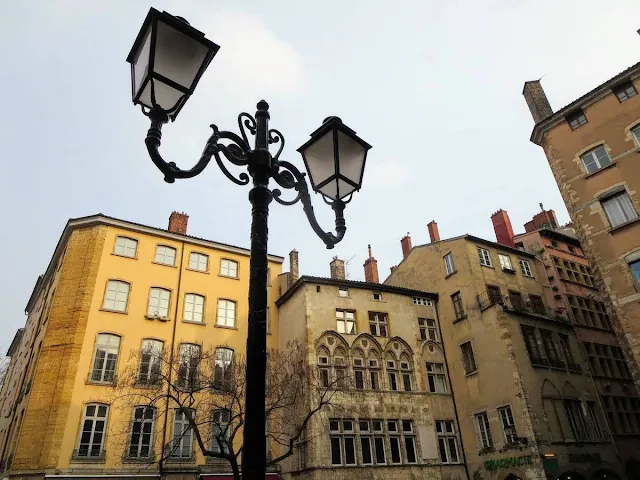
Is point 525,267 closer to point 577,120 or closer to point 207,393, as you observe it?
point 577,120

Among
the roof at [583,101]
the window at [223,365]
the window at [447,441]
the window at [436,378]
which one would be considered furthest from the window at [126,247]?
the roof at [583,101]

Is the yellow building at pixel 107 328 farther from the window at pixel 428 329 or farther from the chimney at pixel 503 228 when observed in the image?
the chimney at pixel 503 228

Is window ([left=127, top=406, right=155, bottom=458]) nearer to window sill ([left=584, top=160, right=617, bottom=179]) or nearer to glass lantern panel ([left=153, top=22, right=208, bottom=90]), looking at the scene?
glass lantern panel ([left=153, top=22, right=208, bottom=90])

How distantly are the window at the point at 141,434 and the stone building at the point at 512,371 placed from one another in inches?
675

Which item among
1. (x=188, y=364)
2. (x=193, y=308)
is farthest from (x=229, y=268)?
(x=188, y=364)

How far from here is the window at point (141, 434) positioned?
20969 millimetres

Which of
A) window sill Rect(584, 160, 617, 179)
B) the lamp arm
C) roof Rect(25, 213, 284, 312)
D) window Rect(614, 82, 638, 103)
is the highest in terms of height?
window Rect(614, 82, 638, 103)

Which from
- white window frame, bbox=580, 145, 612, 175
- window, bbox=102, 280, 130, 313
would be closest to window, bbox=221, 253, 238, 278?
window, bbox=102, 280, 130, 313

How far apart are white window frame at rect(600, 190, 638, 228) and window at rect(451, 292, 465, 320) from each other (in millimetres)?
10560

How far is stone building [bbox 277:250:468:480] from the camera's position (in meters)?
23.2

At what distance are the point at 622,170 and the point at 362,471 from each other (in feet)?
61.8

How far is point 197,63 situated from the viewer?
148 inches

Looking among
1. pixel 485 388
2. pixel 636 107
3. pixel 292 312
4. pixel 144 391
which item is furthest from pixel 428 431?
pixel 636 107

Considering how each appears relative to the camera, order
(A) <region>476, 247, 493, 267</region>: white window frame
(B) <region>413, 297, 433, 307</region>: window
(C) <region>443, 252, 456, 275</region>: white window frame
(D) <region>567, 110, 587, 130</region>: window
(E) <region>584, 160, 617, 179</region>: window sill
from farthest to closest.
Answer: (B) <region>413, 297, 433, 307</region>: window
(C) <region>443, 252, 456, 275</region>: white window frame
(A) <region>476, 247, 493, 267</region>: white window frame
(D) <region>567, 110, 587, 130</region>: window
(E) <region>584, 160, 617, 179</region>: window sill
